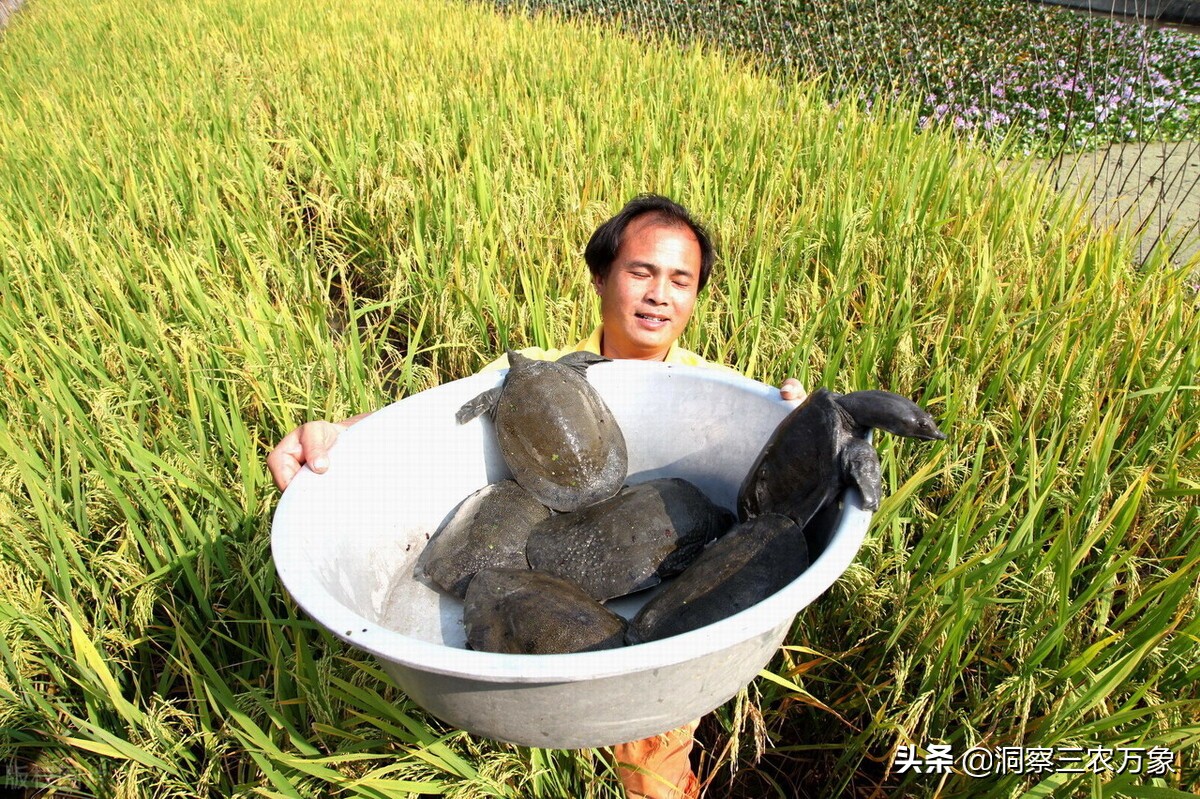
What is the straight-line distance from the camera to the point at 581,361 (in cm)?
167

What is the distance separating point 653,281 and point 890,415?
2.23 feet

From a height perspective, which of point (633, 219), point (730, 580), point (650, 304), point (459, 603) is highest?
point (633, 219)

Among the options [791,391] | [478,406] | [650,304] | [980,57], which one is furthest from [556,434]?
[980,57]

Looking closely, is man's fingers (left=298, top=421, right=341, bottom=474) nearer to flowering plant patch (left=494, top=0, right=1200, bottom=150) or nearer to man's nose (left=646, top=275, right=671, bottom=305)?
man's nose (left=646, top=275, right=671, bottom=305)

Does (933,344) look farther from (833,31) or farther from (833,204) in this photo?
(833,31)

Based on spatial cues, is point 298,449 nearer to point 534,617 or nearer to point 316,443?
point 316,443

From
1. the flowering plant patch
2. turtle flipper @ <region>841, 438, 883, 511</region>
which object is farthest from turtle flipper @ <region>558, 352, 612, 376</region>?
the flowering plant patch

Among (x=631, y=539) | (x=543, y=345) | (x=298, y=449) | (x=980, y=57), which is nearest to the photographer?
(x=298, y=449)

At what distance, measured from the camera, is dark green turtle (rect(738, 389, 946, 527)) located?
3.66ft

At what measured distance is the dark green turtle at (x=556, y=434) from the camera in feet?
5.04

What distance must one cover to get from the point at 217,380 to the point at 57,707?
2.65 feet

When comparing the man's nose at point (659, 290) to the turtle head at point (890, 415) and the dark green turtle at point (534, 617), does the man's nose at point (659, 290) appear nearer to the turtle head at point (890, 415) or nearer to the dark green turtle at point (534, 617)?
the turtle head at point (890, 415)

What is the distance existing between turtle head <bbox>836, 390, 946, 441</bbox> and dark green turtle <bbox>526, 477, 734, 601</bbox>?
0.40m

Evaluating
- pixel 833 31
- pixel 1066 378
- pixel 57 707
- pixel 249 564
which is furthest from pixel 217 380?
pixel 833 31
